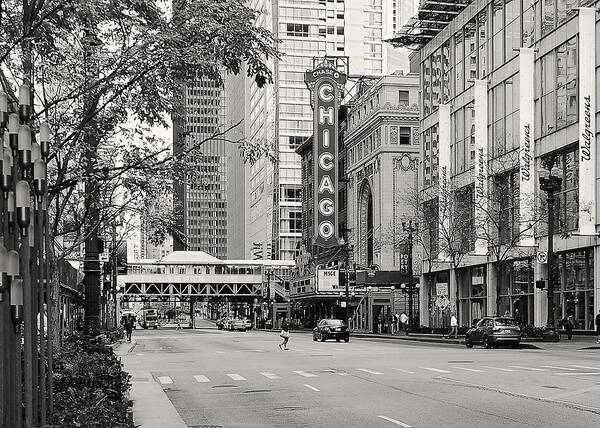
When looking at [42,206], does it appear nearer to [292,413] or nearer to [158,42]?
[158,42]

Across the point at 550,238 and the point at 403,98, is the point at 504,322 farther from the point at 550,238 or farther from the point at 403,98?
the point at 403,98

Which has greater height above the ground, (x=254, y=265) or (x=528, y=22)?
(x=528, y=22)

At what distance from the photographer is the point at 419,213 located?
79.2 m

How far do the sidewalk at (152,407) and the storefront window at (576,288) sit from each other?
34.6 metres

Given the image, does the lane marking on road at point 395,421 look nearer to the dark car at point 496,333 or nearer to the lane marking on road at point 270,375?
the lane marking on road at point 270,375

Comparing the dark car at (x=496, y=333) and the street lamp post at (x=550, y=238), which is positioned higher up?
the street lamp post at (x=550, y=238)

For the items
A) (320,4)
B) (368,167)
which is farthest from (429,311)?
(320,4)

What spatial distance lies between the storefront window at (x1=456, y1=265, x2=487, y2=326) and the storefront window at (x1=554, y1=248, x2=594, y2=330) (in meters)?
12.2

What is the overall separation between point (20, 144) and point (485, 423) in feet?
36.6

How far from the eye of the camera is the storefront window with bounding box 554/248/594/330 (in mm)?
56219

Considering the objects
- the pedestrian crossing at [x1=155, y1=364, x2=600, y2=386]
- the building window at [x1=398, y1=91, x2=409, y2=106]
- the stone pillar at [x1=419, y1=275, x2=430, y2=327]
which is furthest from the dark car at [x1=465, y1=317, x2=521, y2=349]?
the building window at [x1=398, y1=91, x2=409, y2=106]

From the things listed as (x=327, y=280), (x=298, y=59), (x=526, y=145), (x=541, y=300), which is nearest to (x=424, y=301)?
(x=327, y=280)

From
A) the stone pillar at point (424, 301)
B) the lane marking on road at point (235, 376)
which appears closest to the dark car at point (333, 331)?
the stone pillar at point (424, 301)

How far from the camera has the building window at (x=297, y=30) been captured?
172m
